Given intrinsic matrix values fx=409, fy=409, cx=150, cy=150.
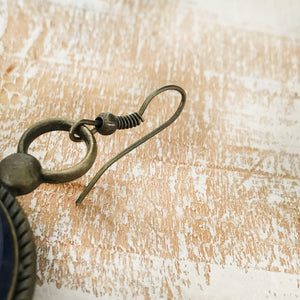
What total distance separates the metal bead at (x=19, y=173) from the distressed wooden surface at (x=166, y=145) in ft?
0.29

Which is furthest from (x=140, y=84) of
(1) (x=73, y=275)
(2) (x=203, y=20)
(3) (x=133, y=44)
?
(1) (x=73, y=275)

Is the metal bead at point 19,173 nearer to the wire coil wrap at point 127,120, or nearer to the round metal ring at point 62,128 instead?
the round metal ring at point 62,128

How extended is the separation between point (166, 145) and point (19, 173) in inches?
9.1

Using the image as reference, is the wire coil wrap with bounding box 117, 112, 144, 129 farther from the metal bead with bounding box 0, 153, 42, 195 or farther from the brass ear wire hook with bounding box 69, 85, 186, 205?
the metal bead with bounding box 0, 153, 42, 195

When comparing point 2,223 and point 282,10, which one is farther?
point 282,10

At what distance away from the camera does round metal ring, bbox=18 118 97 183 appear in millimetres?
426

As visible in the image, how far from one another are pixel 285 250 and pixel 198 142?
187 millimetres

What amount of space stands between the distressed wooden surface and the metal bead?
0.29 feet

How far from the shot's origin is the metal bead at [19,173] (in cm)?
41

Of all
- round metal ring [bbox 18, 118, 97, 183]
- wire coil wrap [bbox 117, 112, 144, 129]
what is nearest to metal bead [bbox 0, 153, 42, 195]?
round metal ring [bbox 18, 118, 97, 183]

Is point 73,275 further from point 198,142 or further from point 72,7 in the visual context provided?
point 72,7

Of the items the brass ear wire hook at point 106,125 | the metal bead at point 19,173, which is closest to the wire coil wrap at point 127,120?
the brass ear wire hook at point 106,125

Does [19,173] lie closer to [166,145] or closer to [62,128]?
[62,128]

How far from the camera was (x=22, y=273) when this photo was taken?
38cm
